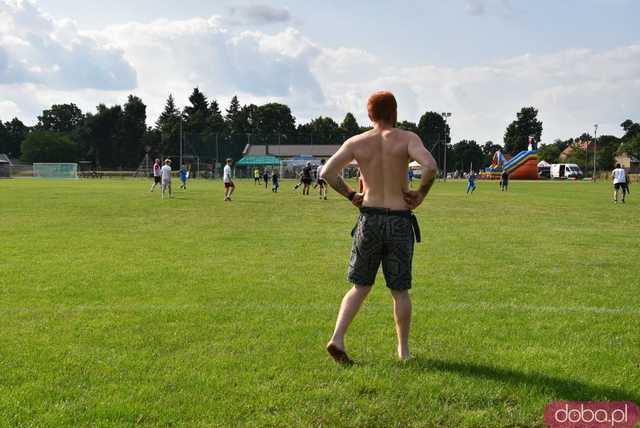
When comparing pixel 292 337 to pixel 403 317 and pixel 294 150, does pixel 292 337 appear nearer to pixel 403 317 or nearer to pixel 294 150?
pixel 403 317

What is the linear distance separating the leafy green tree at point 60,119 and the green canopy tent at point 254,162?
87.1 metres

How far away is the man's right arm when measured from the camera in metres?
4.30

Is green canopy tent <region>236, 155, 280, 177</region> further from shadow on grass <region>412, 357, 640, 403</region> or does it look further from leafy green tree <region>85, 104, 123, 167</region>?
shadow on grass <region>412, 357, 640, 403</region>

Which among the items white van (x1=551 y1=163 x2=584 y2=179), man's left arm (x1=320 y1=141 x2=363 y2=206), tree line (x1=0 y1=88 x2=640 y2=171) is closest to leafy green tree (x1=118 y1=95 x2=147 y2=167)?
tree line (x1=0 y1=88 x2=640 y2=171)

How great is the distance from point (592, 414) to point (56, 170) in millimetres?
92567

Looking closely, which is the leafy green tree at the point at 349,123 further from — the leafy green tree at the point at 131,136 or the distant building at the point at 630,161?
the distant building at the point at 630,161

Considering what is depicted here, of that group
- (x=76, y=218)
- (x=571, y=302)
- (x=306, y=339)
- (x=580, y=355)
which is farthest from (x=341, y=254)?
(x=76, y=218)

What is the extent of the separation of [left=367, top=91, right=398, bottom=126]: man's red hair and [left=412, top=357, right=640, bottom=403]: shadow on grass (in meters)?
1.90

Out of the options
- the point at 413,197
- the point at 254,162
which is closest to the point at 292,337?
the point at 413,197

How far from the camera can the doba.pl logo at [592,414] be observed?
12.0 ft

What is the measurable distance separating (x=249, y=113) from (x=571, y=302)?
475ft

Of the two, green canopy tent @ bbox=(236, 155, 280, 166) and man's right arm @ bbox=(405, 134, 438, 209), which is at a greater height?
green canopy tent @ bbox=(236, 155, 280, 166)

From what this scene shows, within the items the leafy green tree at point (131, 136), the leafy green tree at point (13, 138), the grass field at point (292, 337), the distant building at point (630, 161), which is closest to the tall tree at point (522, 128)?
the distant building at point (630, 161)

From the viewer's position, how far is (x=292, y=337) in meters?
5.27
